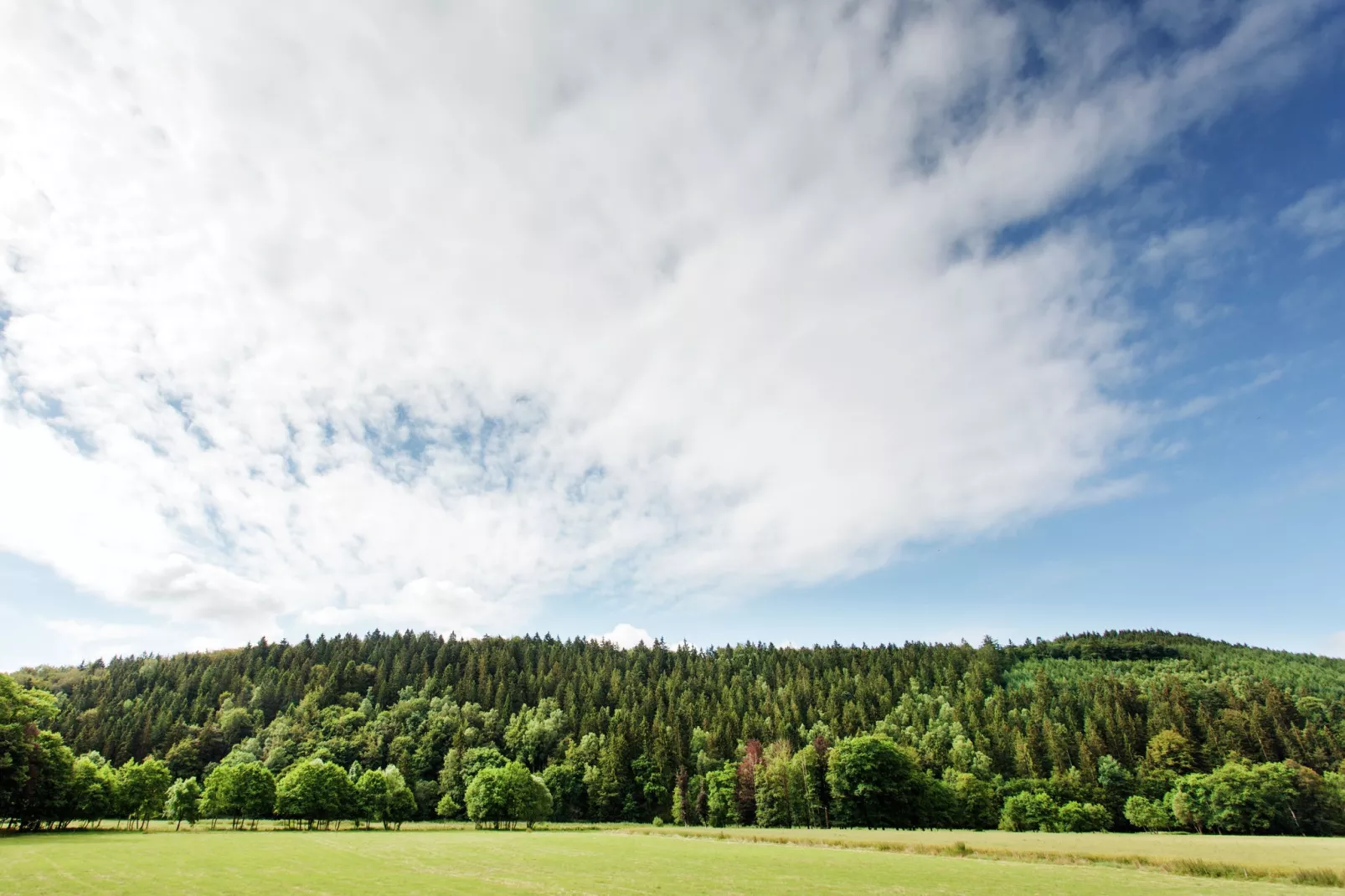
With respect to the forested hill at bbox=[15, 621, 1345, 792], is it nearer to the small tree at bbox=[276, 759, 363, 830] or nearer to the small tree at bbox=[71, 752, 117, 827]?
the small tree at bbox=[276, 759, 363, 830]

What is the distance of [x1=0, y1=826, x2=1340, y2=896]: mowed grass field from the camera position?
38531mm

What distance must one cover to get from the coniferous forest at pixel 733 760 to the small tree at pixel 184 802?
1.33 feet

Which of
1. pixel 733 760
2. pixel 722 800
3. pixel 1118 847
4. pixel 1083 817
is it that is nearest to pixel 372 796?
pixel 722 800

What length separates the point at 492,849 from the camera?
66.5 m

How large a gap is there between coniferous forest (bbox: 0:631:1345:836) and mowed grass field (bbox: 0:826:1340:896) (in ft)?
137

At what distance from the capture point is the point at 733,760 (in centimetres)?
16012

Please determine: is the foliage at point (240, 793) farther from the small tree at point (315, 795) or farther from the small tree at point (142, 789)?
the small tree at point (142, 789)

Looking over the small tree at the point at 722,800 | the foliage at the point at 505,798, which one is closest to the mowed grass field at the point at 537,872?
the foliage at the point at 505,798

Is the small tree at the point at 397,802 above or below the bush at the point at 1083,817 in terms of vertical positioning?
above

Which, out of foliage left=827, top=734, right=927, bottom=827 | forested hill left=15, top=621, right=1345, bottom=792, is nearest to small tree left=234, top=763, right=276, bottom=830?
forested hill left=15, top=621, right=1345, bottom=792

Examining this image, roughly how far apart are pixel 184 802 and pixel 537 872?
102397mm

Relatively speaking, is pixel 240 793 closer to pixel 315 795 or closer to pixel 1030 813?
pixel 315 795

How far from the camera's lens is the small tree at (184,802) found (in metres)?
110

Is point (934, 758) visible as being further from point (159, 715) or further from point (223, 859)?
point (159, 715)
